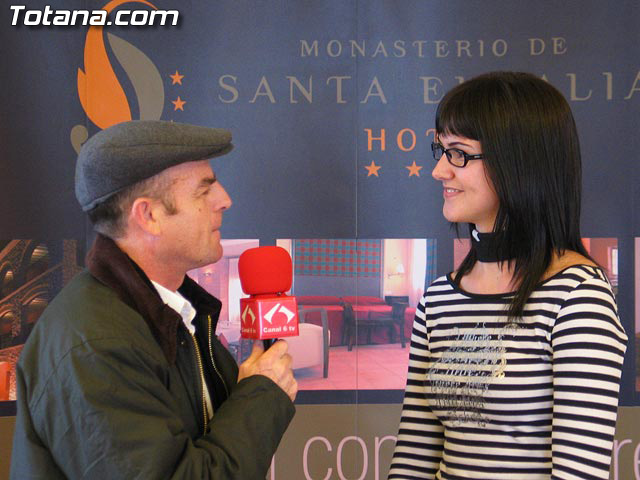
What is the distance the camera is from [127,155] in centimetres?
137

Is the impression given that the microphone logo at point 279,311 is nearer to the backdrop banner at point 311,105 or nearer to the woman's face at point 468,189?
the woman's face at point 468,189

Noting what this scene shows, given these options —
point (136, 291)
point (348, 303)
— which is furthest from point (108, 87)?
Result: point (136, 291)

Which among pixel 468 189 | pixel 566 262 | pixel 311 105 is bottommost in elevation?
pixel 566 262

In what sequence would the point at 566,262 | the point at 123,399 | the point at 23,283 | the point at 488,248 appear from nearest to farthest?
the point at 123,399, the point at 566,262, the point at 488,248, the point at 23,283

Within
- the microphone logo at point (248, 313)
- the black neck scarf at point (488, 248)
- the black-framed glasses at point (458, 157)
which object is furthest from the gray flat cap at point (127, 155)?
the black neck scarf at point (488, 248)

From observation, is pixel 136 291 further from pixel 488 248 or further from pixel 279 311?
pixel 488 248

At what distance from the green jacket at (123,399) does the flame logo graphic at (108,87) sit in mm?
1423

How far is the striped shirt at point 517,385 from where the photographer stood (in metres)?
1.33

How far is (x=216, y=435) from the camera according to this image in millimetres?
1306

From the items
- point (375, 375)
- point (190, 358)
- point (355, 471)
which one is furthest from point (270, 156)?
point (190, 358)

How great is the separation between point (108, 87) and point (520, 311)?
1.91 m

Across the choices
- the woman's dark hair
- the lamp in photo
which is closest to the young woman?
the woman's dark hair

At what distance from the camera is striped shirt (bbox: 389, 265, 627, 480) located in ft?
4.37

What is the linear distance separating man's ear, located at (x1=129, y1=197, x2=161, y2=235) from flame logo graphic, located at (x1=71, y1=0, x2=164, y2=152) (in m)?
1.38
